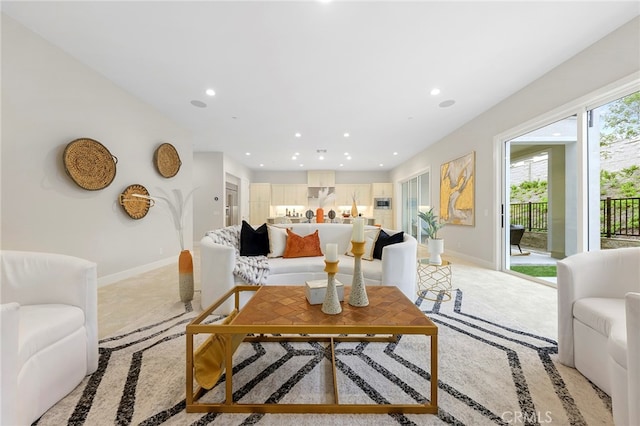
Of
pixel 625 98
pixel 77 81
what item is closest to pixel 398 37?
pixel 625 98

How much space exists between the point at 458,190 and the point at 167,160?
18.8 ft

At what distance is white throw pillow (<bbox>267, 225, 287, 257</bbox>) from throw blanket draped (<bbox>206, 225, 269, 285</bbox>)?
14cm

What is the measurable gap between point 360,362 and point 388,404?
35cm

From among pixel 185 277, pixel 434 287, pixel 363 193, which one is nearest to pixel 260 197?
pixel 363 193

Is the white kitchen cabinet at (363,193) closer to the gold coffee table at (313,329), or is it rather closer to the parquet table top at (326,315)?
the parquet table top at (326,315)

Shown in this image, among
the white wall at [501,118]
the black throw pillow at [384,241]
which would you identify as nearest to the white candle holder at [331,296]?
the black throw pillow at [384,241]

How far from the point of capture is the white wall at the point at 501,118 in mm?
2301

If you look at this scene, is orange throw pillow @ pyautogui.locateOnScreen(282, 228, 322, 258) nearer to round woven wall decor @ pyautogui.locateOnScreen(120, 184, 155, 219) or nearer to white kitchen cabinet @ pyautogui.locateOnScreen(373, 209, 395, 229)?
round woven wall decor @ pyautogui.locateOnScreen(120, 184, 155, 219)

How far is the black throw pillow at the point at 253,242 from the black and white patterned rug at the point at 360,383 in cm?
119

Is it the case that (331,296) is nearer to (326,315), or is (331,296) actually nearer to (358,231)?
(326,315)

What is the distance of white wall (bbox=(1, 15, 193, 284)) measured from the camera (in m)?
2.33

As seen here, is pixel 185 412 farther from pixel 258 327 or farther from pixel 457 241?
pixel 457 241

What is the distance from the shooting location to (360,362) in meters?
1.53

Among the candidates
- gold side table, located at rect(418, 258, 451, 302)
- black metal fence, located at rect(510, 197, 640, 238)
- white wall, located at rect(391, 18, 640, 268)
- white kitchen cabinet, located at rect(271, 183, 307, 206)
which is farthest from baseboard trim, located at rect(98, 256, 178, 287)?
black metal fence, located at rect(510, 197, 640, 238)
